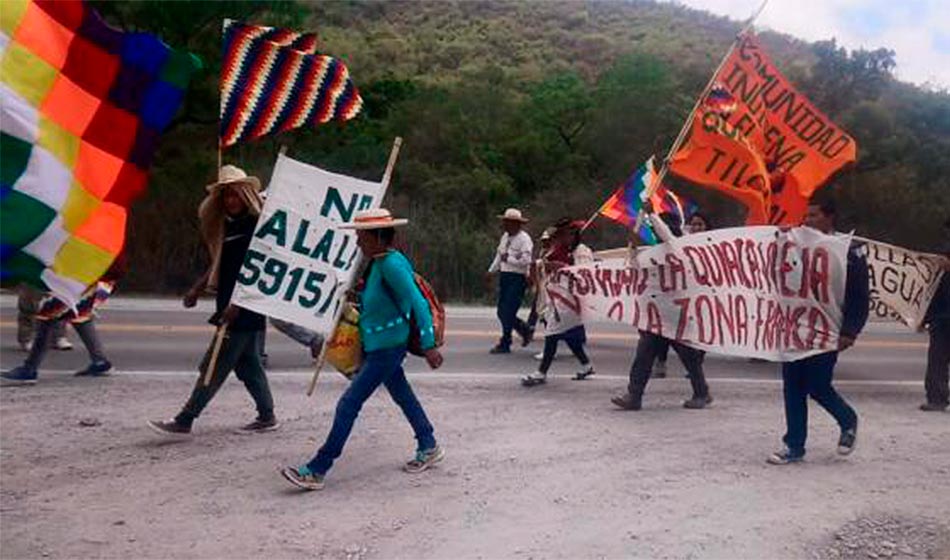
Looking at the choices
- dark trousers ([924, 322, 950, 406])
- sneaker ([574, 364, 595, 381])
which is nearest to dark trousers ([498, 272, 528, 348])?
sneaker ([574, 364, 595, 381])

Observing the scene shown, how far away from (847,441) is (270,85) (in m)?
4.73

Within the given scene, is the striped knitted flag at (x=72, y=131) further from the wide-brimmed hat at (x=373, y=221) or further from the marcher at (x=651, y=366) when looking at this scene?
the marcher at (x=651, y=366)

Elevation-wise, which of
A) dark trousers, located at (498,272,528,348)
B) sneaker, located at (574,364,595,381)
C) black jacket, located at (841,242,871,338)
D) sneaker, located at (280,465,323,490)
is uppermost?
black jacket, located at (841,242,871,338)

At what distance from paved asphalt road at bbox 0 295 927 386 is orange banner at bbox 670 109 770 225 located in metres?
2.74

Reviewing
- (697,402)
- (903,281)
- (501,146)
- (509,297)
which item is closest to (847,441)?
(697,402)

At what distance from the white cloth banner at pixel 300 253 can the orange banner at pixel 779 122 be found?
11.6 ft

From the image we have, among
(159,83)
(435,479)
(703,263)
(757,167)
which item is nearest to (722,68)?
(757,167)

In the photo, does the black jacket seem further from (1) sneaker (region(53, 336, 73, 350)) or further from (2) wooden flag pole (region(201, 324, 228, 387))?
(1) sneaker (region(53, 336, 73, 350))

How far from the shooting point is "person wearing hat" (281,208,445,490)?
7.04 meters

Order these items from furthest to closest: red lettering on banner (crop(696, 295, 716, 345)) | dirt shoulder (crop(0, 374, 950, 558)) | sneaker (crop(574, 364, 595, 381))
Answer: sneaker (crop(574, 364, 595, 381)), red lettering on banner (crop(696, 295, 716, 345)), dirt shoulder (crop(0, 374, 950, 558))

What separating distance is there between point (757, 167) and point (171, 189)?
19398 millimetres

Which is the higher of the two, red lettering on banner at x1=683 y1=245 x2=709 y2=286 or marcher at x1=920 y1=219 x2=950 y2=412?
red lettering on banner at x1=683 y1=245 x2=709 y2=286

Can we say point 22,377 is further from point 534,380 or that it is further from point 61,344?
point 534,380

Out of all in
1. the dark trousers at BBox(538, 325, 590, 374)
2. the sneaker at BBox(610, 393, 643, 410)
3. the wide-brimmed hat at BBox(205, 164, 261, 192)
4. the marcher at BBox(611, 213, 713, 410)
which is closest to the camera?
the wide-brimmed hat at BBox(205, 164, 261, 192)
